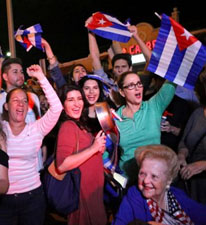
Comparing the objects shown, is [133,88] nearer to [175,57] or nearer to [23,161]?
[175,57]

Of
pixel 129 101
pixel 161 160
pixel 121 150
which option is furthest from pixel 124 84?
pixel 161 160

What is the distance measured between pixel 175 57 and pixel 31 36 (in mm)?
2501

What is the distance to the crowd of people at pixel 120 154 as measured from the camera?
7.18 ft

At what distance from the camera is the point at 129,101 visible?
3072 millimetres

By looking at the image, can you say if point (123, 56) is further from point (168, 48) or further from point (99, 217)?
point (99, 217)

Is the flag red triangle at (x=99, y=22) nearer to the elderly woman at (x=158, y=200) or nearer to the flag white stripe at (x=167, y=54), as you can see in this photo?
the flag white stripe at (x=167, y=54)

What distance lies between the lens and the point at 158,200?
7.34 ft

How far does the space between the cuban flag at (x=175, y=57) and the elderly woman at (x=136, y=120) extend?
0.45ft

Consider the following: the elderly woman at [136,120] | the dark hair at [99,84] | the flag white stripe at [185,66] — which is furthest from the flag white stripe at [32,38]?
the flag white stripe at [185,66]

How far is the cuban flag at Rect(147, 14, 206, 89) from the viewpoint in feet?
9.44

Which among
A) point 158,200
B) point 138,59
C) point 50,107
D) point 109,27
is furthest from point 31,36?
point 138,59

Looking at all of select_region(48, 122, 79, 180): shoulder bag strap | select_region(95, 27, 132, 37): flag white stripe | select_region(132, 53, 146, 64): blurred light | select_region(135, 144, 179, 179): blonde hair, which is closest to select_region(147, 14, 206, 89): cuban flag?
select_region(95, 27, 132, 37): flag white stripe

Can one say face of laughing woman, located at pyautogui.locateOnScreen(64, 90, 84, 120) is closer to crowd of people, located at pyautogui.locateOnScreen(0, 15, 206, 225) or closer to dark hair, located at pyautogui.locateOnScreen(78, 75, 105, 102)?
crowd of people, located at pyautogui.locateOnScreen(0, 15, 206, 225)

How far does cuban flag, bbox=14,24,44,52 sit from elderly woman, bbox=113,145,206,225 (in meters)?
2.90
